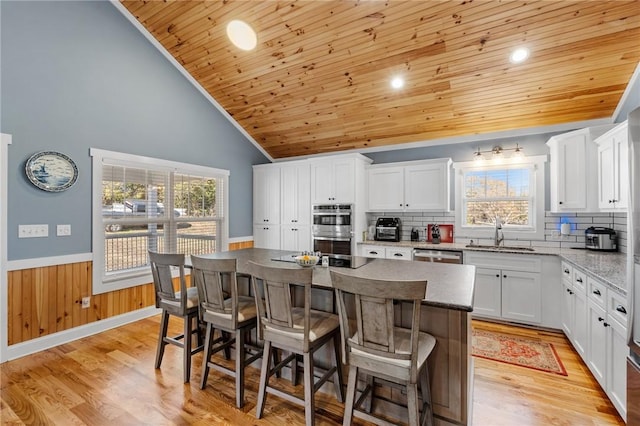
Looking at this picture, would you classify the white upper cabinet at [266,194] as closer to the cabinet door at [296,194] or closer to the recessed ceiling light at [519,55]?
the cabinet door at [296,194]

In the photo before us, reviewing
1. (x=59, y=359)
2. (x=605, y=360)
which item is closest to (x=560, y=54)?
(x=605, y=360)

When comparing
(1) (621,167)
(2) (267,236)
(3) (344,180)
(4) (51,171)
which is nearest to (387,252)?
(3) (344,180)

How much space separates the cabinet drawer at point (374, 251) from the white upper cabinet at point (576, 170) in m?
2.19

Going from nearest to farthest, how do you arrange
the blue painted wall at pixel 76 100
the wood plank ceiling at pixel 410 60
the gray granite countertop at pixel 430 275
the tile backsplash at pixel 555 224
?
the gray granite countertop at pixel 430 275 → the wood plank ceiling at pixel 410 60 → the blue painted wall at pixel 76 100 → the tile backsplash at pixel 555 224

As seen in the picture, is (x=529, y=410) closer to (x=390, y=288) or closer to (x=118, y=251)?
(x=390, y=288)

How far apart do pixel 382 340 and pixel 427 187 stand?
130 inches

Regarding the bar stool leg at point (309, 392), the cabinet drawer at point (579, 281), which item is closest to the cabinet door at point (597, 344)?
the cabinet drawer at point (579, 281)

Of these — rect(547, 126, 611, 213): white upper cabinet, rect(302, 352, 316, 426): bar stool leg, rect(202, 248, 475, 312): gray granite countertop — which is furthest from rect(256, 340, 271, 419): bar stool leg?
Answer: rect(547, 126, 611, 213): white upper cabinet

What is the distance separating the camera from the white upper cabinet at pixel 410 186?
14.3 ft

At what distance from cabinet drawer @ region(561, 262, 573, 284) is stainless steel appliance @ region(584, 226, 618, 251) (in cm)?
57

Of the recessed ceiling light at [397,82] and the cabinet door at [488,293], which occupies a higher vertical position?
the recessed ceiling light at [397,82]

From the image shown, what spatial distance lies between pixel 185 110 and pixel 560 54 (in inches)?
181

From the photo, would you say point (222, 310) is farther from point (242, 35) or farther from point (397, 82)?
point (397, 82)

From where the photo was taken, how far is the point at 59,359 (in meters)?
2.88
